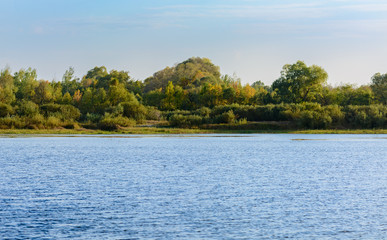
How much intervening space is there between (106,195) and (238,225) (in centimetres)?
627

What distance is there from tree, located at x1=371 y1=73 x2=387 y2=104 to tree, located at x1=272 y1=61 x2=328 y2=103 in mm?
12904

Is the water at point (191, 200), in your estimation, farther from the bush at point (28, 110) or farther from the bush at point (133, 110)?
the bush at point (133, 110)

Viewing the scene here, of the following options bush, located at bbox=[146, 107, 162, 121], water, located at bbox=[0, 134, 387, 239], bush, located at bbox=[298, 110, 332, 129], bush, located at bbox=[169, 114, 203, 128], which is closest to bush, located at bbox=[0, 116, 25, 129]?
bush, located at bbox=[146, 107, 162, 121]

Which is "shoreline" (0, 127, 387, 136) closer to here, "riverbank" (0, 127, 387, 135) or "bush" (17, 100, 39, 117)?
"riverbank" (0, 127, 387, 135)

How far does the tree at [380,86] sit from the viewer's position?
3898 inches

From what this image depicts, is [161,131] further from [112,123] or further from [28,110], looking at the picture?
[28,110]

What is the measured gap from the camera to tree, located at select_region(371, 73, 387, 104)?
325ft

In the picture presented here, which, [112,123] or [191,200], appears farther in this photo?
[112,123]

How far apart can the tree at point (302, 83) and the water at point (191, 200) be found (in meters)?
65.2

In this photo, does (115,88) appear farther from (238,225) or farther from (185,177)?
(238,225)

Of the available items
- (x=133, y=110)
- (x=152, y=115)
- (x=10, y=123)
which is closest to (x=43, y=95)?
(x=133, y=110)

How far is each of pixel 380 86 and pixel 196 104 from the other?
3608cm

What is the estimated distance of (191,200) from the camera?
1716 cm

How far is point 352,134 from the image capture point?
243 ft
